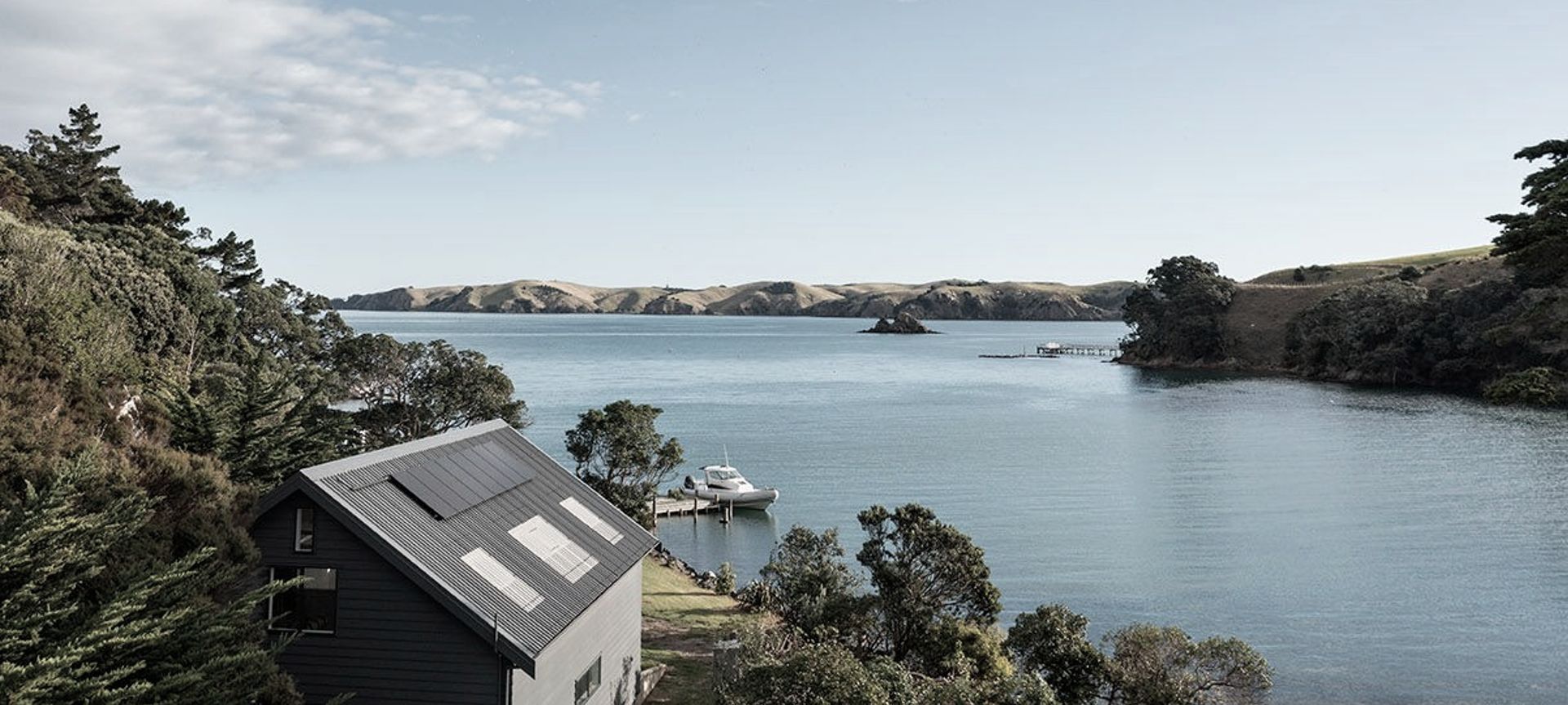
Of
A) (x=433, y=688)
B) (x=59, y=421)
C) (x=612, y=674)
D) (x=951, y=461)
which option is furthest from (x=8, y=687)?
(x=951, y=461)

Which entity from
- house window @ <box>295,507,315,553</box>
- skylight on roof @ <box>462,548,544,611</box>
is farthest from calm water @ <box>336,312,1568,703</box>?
house window @ <box>295,507,315,553</box>

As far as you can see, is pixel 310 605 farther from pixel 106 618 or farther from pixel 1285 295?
pixel 1285 295

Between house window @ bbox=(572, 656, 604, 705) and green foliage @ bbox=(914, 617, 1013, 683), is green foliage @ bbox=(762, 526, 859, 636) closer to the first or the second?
green foliage @ bbox=(914, 617, 1013, 683)

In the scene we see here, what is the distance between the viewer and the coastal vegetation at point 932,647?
57.3ft

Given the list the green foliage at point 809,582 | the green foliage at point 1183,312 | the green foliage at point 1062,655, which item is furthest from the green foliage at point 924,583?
the green foliage at point 1183,312

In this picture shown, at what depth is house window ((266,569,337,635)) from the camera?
54.4 feet

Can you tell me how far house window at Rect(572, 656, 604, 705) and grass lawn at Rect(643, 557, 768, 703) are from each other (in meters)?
3.37

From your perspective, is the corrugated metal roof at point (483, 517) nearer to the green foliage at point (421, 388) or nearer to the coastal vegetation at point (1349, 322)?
the green foliage at point (421, 388)

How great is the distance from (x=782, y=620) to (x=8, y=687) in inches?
827

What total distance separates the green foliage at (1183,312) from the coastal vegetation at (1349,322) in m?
0.18

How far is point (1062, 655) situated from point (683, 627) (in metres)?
12.1

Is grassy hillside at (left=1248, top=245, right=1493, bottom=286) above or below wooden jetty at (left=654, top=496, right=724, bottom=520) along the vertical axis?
above

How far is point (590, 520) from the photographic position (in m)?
21.8

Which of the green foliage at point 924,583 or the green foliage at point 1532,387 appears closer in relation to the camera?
the green foliage at point 1532,387
